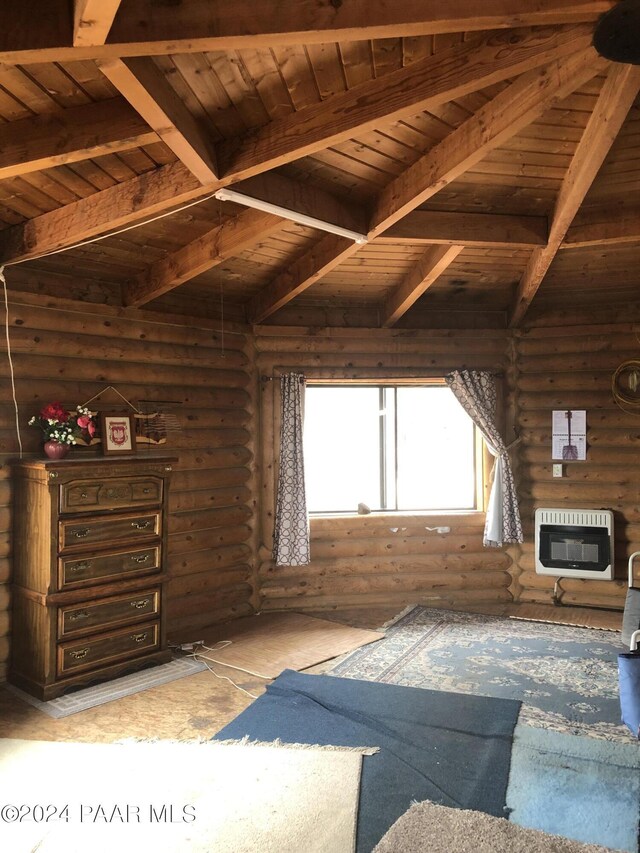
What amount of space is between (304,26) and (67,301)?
3399 mm

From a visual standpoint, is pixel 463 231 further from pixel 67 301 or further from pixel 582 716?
pixel 582 716

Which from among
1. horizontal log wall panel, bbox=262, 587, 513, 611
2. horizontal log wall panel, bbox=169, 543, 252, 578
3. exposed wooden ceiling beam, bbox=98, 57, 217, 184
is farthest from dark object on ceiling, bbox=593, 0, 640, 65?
horizontal log wall panel, bbox=262, 587, 513, 611

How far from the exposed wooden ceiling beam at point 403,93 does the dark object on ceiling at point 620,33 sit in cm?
9

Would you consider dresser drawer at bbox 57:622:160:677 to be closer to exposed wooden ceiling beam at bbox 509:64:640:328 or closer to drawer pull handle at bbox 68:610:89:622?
drawer pull handle at bbox 68:610:89:622

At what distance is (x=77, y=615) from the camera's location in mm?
4555

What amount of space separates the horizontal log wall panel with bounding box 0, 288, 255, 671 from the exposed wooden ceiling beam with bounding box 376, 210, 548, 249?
6.95 feet

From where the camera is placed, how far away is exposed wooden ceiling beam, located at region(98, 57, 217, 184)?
8.28 ft

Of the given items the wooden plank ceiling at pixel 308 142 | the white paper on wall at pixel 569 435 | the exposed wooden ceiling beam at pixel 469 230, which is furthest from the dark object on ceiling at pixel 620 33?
the white paper on wall at pixel 569 435

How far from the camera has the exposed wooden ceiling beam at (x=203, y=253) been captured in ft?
14.8

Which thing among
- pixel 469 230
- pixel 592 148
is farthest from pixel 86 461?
pixel 592 148

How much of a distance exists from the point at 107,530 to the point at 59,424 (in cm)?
85

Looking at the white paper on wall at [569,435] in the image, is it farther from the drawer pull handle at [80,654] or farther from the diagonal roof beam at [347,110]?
the drawer pull handle at [80,654]

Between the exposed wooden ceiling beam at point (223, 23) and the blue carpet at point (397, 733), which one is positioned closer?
the exposed wooden ceiling beam at point (223, 23)

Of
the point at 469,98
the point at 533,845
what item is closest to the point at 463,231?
the point at 469,98
